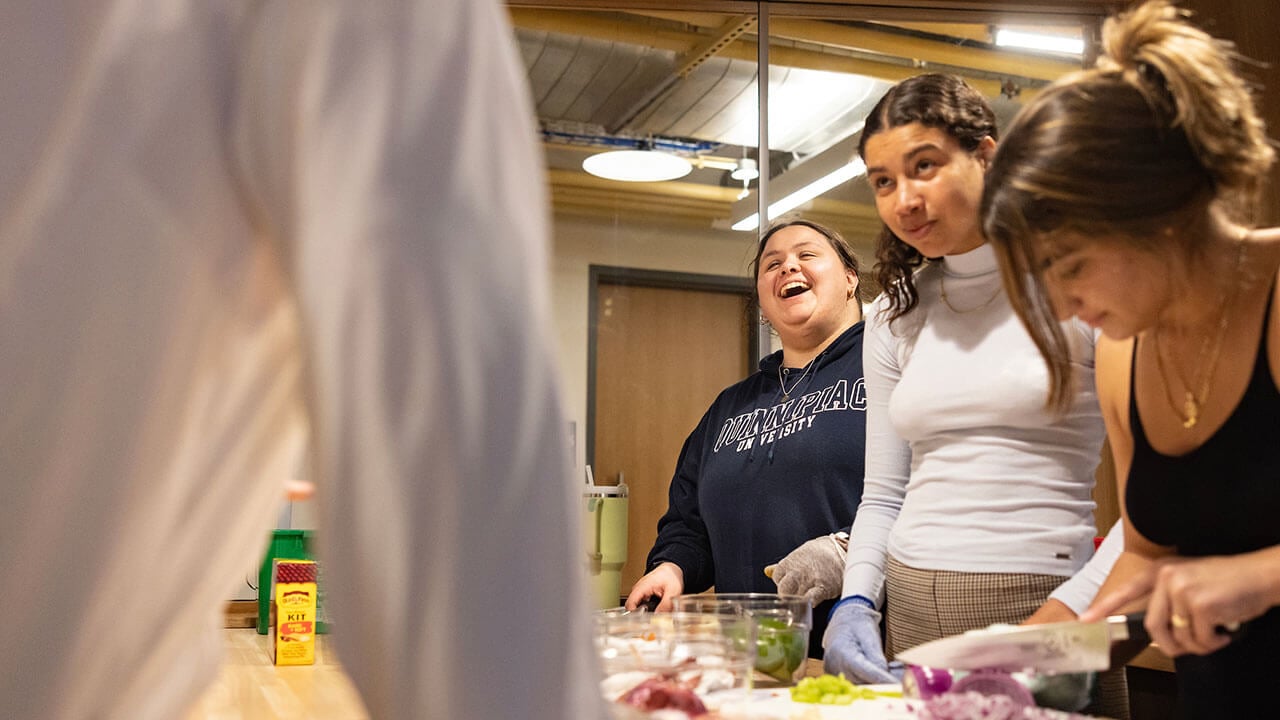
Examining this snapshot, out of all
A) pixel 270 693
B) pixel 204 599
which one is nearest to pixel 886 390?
pixel 270 693

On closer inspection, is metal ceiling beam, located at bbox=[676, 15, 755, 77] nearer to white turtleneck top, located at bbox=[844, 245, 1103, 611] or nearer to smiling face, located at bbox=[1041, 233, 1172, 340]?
white turtleneck top, located at bbox=[844, 245, 1103, 611]

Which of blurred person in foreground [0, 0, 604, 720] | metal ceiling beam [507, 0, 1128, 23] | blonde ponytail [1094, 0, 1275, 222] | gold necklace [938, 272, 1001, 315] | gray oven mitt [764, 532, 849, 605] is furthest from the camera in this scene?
metal ceiling beam [507, 0, 1128, 23]

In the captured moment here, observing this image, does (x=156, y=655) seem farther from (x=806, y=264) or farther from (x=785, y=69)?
(x=785, y=69)

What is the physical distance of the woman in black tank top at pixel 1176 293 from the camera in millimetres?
930

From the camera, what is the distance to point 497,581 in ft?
1.14

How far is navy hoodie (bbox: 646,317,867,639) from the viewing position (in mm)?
2104

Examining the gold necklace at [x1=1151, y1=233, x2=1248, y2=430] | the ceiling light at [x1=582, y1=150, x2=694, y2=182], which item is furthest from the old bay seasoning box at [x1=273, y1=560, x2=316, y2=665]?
the ceiling light at [x1=582, y1=150, x2=694, y2=182]

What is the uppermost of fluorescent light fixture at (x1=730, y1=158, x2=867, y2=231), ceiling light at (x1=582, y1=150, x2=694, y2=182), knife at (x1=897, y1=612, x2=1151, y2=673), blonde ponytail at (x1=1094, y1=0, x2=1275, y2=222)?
ceiling light at (x1=582, y1=150, x2=694, y2=182)

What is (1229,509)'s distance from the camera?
3.36 feet

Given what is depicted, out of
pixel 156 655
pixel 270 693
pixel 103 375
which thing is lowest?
pixel 270 693

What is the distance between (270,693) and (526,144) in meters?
1.42

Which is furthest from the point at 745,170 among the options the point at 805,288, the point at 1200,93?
the point at 1200,93

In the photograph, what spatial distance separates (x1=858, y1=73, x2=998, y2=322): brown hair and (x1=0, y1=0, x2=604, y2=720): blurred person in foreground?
1.16 metres

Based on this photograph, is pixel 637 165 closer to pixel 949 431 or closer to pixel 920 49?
pixel 920 49
